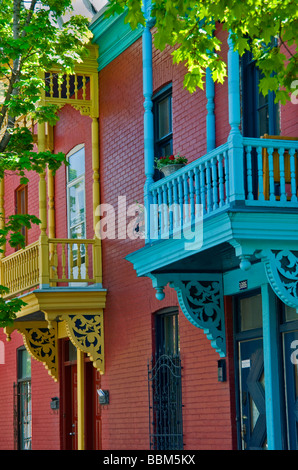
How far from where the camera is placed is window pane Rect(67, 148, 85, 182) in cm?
1852

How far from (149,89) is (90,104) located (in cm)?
408

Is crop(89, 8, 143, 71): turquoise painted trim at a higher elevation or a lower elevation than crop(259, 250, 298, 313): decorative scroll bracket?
higher

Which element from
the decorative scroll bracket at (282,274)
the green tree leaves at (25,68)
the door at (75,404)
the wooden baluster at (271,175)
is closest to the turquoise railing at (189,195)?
the wooden baluster at (271,175)

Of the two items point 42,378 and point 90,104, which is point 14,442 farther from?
point 90,104

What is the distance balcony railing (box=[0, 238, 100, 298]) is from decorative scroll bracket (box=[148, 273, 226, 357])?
4053 mm

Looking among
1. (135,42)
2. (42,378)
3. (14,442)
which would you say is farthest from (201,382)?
(14,442)

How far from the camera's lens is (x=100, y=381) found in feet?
57.2

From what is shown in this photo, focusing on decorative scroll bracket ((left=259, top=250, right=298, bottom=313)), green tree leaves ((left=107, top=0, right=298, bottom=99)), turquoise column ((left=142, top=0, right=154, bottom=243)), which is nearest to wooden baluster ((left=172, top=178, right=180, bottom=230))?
turquoise column ((left=142, top=0, right=154, bottom=243))

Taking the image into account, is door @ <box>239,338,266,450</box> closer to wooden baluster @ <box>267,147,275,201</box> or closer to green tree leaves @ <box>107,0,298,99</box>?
wooden baluster @ <box>267,147,275,201</box>

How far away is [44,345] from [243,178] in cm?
984

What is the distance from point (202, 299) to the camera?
1298 centimetres

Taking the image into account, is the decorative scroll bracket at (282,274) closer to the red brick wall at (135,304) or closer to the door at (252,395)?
the door at (252,395)

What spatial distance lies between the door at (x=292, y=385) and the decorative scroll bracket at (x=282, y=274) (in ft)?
3.53

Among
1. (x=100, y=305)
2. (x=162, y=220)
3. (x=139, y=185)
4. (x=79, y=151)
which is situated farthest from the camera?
(x=79, y=151)
